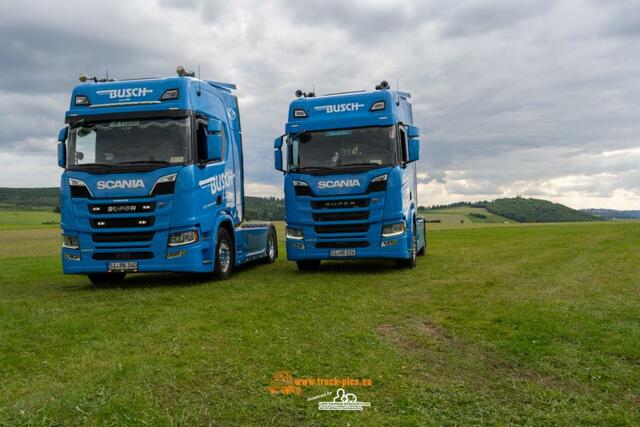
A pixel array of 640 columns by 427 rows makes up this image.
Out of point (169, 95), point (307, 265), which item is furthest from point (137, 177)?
point (307, 265)

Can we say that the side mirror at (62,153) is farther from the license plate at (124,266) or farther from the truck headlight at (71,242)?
the license plate at (124,266)

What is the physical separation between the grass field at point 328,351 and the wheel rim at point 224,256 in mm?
1280

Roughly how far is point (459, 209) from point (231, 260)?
85597mm

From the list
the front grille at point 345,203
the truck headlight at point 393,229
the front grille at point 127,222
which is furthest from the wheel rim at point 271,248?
the front grille at point 127,222

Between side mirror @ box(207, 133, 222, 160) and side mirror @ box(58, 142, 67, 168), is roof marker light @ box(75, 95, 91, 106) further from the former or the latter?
side mirror @ box(207, 133, 222, 160)

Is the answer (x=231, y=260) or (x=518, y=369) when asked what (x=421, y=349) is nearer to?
(x=518, y=369)

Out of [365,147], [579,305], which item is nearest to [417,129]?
[365,147]

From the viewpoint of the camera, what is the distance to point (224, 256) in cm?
1282

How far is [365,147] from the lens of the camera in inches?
513

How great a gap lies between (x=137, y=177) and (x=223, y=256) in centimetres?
→ 278

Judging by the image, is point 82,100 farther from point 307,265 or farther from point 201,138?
point 307,265

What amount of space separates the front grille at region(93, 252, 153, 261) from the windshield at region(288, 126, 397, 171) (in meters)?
3.86

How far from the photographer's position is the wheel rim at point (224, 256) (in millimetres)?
12633

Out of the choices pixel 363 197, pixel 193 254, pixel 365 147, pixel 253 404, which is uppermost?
pixel 365 147
